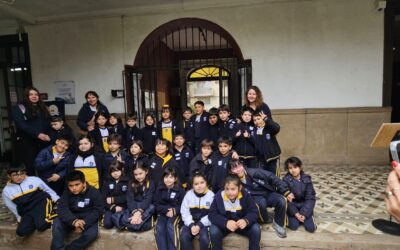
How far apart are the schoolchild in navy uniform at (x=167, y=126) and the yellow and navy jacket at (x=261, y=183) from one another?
Answer: 5.34ft

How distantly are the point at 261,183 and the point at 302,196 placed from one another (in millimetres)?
469

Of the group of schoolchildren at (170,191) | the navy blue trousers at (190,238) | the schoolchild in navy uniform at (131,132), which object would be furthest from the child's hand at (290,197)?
the schoolchild in navy uniform at (131,132)

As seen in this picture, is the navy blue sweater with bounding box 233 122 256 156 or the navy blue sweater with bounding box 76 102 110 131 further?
the navy blue sweater with bounding box 76 102 110 131

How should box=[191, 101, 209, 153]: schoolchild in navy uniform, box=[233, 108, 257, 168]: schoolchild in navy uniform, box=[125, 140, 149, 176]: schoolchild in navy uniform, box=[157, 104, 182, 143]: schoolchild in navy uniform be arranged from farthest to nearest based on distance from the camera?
box=[157, 104, 182, 143]: schoolchild in navy uniform, box=[191, 101, 209, 153]: schoolchild in navy uniform, box=[233, 108, 257, 168]: schoolchild in navy uniform, box=[125, 140, 149, 176]: schoolchild in navy uniform

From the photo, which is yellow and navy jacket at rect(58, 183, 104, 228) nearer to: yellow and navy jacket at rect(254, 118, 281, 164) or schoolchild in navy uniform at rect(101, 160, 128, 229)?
schoolchild in navy uniform at rect(101, 160, 128, 229)

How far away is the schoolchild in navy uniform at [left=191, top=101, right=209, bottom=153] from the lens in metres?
4.05

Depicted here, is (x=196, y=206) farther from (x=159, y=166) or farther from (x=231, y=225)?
(x=159, y=166)

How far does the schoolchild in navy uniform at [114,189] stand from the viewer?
3004 millimetres

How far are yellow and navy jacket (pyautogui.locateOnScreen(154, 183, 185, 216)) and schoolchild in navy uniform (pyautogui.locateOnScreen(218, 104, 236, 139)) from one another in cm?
120

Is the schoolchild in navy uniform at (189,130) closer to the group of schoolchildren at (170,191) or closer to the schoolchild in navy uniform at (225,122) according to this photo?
the group of schoolchildren at (170,191)

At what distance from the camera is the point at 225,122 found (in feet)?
12.6

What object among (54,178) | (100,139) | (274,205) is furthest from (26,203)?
(274,205)

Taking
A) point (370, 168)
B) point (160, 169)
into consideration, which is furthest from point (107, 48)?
point (370, 168)

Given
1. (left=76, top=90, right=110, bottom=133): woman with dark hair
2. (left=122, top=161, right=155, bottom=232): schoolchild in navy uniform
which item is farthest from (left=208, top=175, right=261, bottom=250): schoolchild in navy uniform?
(left=76, top=90, right=110, bottom=133): woman with dark hair
